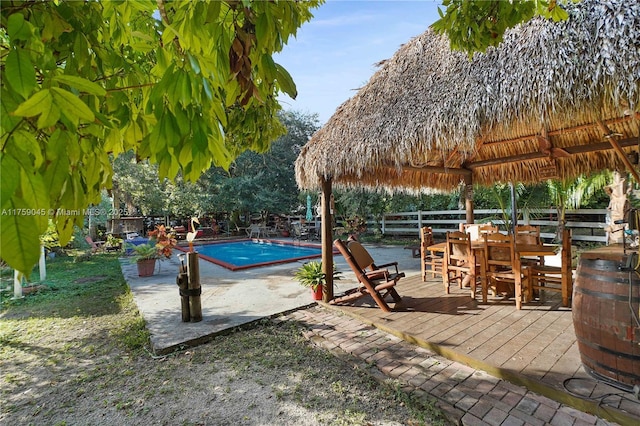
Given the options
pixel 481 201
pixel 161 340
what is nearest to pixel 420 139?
pixel 161 340

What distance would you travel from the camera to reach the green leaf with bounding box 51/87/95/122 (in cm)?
51

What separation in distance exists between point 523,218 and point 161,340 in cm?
1025

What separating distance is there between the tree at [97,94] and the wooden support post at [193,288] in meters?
3.13

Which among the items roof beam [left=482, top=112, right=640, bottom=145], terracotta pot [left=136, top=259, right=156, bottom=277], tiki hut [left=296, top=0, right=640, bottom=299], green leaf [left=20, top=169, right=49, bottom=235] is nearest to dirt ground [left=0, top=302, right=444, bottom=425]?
tiki hut [left=296, top=0, right=640, bottom=299]

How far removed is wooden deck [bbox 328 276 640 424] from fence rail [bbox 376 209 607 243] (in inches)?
238

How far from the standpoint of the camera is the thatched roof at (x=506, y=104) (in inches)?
93.0

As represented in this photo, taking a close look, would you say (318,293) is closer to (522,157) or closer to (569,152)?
(522,157)

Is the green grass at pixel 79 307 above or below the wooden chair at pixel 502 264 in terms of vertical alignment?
below

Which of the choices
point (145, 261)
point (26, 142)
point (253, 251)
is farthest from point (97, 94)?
point (253, 251)

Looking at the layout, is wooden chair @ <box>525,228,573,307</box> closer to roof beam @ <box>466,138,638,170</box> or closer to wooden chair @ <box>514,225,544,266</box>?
wooden chair @ <box>514,225,544,266</box>

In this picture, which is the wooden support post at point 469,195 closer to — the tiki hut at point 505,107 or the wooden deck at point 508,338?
the tiki hut at point 505,107

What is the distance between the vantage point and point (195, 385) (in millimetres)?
2619

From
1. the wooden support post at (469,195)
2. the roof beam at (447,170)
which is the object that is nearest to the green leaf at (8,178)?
the roof beam at (447,170)

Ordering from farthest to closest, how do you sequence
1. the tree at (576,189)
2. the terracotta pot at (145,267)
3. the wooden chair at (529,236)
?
1. the tree at (576,189)
2. the terracotta pot at (145,267)
3. the wooden chair at (529,236)
